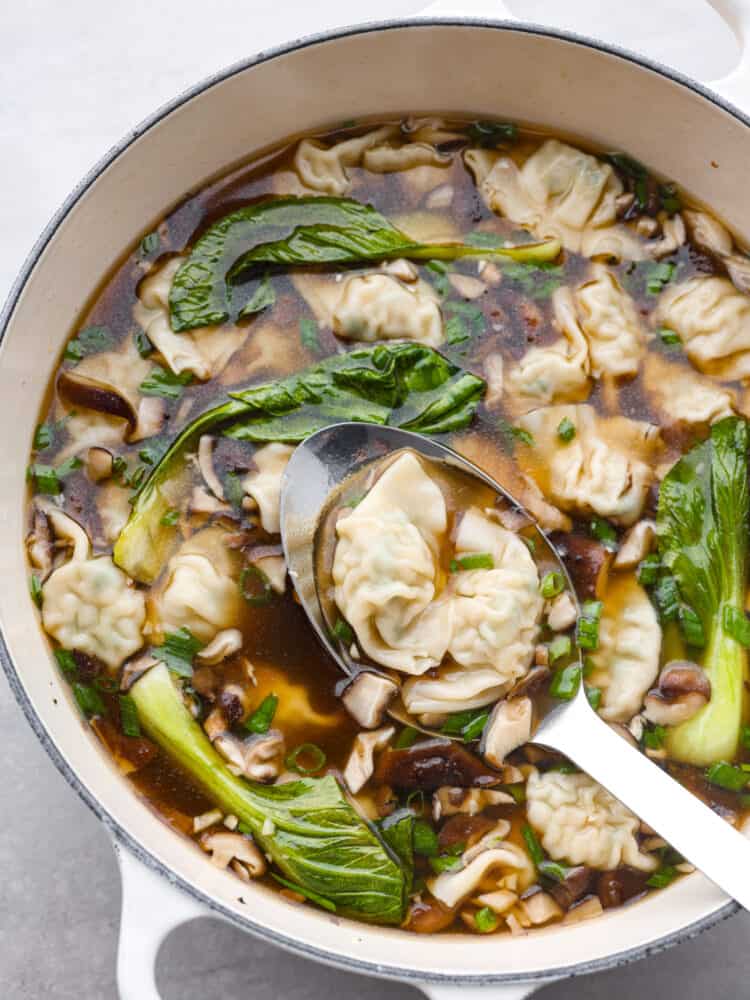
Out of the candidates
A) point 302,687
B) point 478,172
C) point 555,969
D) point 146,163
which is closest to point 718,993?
point 555,969

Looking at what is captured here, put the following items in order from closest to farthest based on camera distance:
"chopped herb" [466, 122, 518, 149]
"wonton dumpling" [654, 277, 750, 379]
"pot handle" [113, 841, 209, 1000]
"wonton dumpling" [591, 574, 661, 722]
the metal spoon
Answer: "pot handle" [113, 841, 209, 1000] → the metal spoon → "wonton dumpling" [591, 574, 661, 722] → "wonton dumpling" [654, 277, 750, 379] → "chopped herb" [466, 122, 518, 149]

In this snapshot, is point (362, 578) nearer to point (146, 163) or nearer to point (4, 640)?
point (4, 640)

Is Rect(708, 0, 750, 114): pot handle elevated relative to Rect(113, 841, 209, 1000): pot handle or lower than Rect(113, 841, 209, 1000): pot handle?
elevated

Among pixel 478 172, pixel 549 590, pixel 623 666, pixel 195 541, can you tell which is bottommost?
pixel 623 666

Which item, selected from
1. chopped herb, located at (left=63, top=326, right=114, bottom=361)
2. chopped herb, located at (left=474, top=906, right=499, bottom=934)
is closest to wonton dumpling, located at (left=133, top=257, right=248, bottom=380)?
chopped herb, located at (left=63, top=326, right=114, bottom=361)

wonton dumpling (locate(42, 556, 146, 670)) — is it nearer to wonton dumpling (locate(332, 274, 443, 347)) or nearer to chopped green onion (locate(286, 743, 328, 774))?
chopped green onion (locate(286, 743, 328, 774))

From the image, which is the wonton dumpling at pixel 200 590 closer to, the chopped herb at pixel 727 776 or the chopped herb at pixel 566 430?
the chopped herb at pixel 566 430
